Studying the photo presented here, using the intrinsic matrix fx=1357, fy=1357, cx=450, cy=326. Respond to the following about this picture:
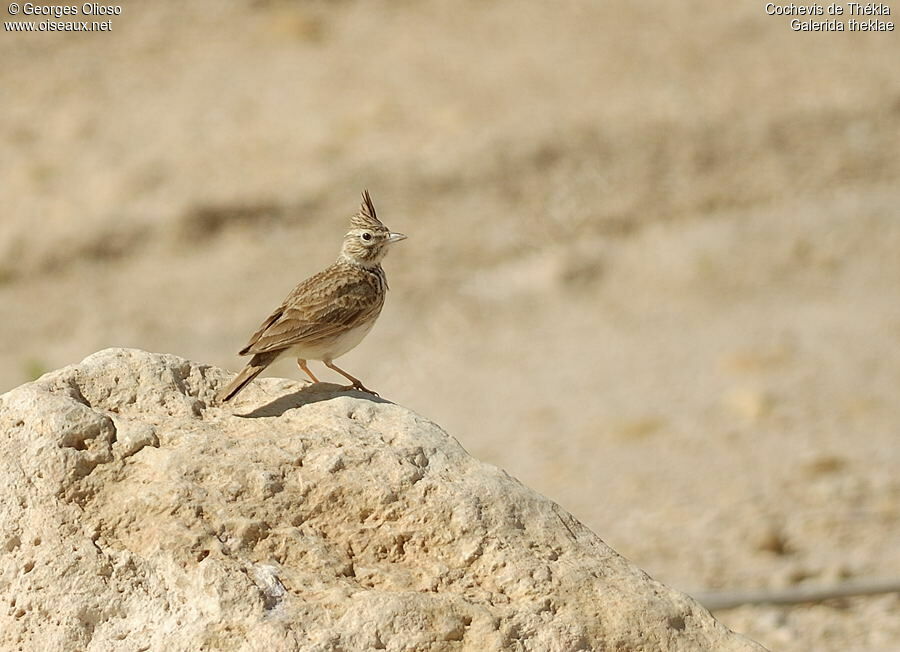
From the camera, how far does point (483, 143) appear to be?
59.5ft

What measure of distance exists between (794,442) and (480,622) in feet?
31.6

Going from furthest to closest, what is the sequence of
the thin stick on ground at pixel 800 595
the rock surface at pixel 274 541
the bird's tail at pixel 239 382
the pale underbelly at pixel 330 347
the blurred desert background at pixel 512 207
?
the blurred desert background at pixel 512 207 < the thin stick on ground at pixel 800 595 < the pale underbelly at pixel 330 347 < the bird's tail at pixel 239 382 < the rock surface at pixel 274 541

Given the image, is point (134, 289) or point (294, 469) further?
point (134, 289)

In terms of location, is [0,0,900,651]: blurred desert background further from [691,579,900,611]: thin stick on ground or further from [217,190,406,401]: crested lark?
[217,190,406,401]: crested lark

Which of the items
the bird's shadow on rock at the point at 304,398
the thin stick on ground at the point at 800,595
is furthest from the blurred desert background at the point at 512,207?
the bird's shadow on rock at the point at 304,398

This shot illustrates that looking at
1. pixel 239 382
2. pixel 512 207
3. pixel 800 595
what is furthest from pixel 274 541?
pixel 512 207

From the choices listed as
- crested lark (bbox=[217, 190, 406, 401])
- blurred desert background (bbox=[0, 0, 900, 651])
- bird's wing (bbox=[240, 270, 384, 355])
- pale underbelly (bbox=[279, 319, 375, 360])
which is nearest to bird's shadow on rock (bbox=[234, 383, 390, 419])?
crested lark (bbox=[217, 190, 406, 401])

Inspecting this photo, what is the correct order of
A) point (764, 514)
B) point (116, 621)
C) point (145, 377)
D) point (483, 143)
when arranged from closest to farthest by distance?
point (116, 621) → point (145, 377) → point (764, 514) → point (483, 143)

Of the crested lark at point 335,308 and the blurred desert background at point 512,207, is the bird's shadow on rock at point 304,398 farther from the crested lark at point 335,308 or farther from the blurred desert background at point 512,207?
the blurred desert background at point 512,207

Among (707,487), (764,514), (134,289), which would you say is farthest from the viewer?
(134,289)

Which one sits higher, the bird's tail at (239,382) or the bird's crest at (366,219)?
the bird's crest at (366,219)

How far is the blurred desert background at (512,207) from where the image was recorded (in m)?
15.0

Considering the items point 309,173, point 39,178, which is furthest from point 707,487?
point 39,178

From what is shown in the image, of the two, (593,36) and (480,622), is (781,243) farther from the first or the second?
(480,622)
